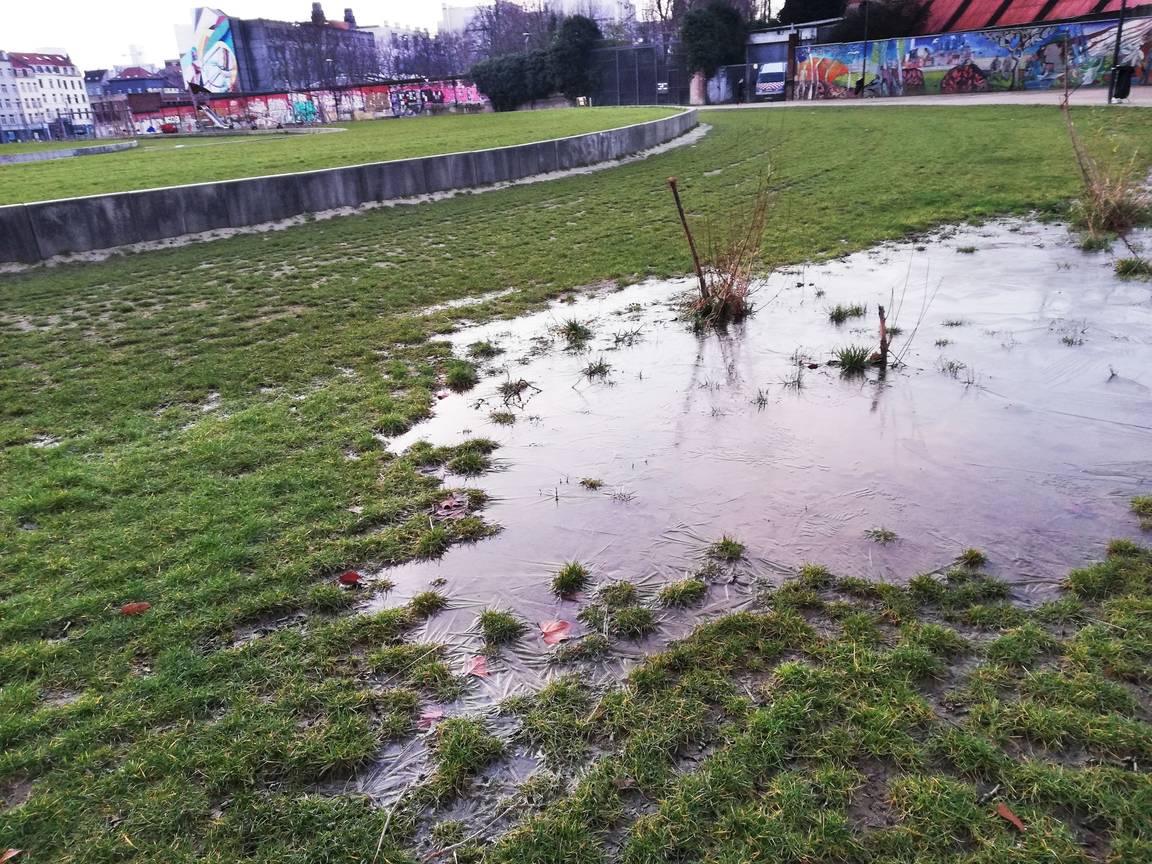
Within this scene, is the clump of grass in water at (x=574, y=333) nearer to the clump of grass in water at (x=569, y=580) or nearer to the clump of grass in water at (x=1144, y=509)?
the clump of grass in water at (x=569, y=580)

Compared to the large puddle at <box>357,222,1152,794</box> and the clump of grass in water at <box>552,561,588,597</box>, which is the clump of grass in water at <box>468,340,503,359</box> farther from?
the clump of grass in water at <box>552,561,588,597</box>

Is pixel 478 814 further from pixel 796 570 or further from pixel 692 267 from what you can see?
pixel 692 267

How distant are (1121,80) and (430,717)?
31406mm

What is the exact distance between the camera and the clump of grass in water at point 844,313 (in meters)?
7.55

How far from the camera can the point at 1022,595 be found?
11.7 ft

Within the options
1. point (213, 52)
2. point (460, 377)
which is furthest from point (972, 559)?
point (213, 52)

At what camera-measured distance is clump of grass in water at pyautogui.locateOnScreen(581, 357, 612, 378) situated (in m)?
6.71

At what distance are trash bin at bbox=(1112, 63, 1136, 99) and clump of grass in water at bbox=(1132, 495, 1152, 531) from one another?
92.4ft

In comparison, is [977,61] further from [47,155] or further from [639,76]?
[47,155]

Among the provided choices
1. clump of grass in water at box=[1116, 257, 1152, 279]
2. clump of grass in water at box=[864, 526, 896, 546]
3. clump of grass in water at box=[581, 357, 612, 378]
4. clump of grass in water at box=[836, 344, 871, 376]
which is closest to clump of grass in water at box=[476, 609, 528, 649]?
clump of grass in water at box=[864, 526, 896, 546]

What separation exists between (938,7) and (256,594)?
52.7 m

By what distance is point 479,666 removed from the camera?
11.0 feet

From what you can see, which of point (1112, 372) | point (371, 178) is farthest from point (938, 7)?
point (1112, 372)

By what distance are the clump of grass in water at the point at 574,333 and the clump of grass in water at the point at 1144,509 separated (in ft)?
14.8
